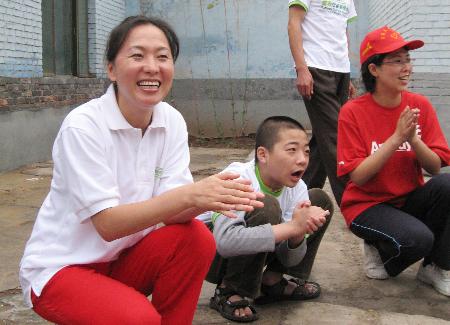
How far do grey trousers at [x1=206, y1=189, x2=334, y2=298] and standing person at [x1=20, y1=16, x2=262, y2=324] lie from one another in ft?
1.29

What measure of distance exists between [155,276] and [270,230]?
0.48 meters

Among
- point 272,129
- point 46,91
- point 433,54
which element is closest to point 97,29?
point 46,91

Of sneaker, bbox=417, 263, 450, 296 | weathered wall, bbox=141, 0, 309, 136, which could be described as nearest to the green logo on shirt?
sneaker, bbox=417, 263, 450, 296

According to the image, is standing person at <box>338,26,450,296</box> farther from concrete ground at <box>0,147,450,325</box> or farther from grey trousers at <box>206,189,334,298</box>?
grey trousers at <box>206,189,334,298</box>

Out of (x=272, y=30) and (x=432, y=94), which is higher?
(x=272, y=30)

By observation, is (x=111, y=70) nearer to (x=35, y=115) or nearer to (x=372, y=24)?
(x=35, y=115)

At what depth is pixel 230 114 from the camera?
9.38 metres

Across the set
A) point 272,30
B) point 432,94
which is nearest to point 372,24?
point 272,30

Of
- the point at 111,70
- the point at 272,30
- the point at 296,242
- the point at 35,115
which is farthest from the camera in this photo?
the point at 272,30

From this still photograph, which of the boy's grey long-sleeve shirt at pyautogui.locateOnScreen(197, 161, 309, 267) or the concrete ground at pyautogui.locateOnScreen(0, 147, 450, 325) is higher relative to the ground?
the boy's grey long-sleeve shirt at pyautogui.locateOnScreen(197, 161, 309, 267)

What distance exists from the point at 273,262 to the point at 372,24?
6504 mm

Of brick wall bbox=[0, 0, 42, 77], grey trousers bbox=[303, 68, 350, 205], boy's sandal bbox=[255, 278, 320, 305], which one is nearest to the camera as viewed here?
boy's sandal bbox=[255, 278, 320, 305]

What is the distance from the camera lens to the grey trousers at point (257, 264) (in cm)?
232

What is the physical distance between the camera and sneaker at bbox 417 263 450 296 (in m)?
2.76
